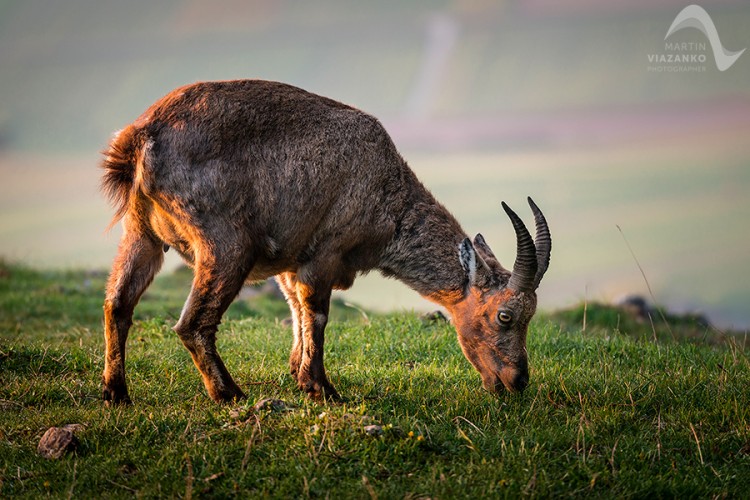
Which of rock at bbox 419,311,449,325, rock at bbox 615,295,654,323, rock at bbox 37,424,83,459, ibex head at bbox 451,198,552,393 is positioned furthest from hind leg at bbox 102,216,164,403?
rock at bbox 615,295,654,323

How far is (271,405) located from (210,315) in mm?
1139

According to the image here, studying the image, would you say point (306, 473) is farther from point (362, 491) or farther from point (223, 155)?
point (223, 155)

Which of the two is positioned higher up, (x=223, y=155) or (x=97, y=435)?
(x=223, y=155)

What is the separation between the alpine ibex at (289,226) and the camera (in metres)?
7.29

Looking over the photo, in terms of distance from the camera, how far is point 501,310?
8.00 metres

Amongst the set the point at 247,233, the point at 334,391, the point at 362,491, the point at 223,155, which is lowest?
the point at 362,491

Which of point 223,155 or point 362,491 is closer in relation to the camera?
point 362,491

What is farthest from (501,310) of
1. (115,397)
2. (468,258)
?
(115,397)

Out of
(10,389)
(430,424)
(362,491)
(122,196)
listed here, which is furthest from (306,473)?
(10,389)

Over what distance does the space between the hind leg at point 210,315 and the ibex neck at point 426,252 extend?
5.82 ft

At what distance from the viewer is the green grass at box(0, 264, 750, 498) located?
574 centimetres

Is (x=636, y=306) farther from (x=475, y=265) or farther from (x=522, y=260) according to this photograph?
(x=522, y=260)

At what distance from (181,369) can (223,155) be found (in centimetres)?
275

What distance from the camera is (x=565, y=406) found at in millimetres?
7449
